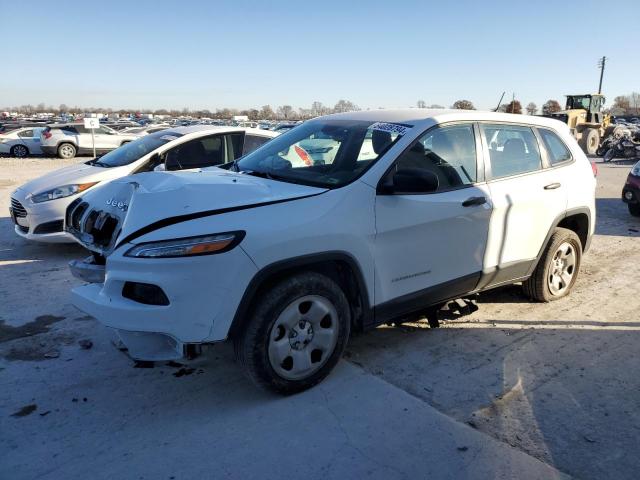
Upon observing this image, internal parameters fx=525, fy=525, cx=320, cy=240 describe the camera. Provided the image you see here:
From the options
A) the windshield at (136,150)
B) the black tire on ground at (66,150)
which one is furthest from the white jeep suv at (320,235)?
the black tire on ground at (66,150)

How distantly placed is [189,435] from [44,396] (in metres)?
1.12

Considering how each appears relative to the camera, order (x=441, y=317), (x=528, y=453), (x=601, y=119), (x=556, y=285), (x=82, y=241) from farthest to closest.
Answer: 1. (x=601, y=119)
2. (x=556, y=285)
3. (x=441, y=317)
4. (x=82, y=241)
5. (x=528, y=453)

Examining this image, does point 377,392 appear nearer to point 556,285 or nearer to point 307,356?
point 307,356

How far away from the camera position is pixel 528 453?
2797mm

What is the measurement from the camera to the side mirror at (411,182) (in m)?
3.47

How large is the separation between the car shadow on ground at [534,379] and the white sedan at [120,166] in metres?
3.78

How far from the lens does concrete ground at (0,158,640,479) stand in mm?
2721

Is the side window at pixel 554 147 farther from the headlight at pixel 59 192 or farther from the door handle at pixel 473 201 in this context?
the headlight at pixel 59 192

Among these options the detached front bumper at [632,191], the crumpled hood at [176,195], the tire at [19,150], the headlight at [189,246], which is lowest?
the tire at [19,150]

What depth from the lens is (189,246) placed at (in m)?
2.89

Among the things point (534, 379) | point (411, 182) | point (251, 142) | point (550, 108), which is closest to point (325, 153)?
point (411, 182)

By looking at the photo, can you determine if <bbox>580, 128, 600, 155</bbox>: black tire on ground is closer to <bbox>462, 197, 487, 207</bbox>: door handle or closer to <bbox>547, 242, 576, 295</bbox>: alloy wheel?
<bbox>547, 242, 576, 295</bbox>: alloy wheel

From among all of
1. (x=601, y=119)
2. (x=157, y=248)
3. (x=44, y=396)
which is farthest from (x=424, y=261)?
(x=601, y=119)

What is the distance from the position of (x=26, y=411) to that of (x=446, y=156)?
332cm
